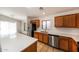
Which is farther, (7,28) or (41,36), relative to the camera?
(41,36)

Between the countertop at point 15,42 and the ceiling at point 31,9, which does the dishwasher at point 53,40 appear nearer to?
the countertop at point 15,42

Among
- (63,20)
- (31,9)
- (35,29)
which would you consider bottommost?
(35,29)

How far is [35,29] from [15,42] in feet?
1.19

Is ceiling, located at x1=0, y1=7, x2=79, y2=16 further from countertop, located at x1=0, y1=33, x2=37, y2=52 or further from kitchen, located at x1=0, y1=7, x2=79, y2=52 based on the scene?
countertop, located at x1=0, y1=33, x2=37, y2=52

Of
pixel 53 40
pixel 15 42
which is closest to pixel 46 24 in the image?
pixel 53 40

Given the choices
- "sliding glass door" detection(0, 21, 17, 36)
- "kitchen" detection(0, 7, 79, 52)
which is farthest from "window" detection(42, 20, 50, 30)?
"sliding glass door" detection(0, 21, 17, 36)

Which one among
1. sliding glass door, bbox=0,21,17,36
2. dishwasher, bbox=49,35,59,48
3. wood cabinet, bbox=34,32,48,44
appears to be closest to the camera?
sliding glass door, bbox=0,21,17,36

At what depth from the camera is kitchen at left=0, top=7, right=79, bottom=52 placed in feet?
3.75

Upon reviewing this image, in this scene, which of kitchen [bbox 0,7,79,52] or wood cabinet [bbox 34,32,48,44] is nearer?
kitchen [bbox 0,7,79,52]

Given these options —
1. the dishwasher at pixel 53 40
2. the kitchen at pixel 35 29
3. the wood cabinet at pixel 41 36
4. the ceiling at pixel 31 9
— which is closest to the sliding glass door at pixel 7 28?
the kitchen at pixel 35 29

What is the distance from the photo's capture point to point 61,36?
4.89 feet

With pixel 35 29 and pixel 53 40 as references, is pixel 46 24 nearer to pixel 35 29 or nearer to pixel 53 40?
pixel 35 29

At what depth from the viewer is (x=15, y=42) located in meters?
1.24
